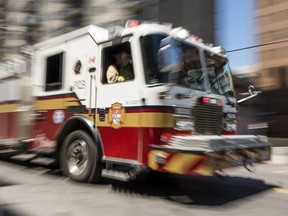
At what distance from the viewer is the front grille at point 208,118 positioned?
700 centimetres

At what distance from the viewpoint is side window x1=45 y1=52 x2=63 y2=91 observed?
8.54 meters

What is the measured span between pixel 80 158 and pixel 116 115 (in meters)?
1.26

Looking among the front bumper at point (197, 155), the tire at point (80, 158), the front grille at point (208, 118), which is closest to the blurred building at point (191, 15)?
the tire at point (80, 158)

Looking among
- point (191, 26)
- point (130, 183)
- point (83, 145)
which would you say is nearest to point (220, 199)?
point (130, 183)

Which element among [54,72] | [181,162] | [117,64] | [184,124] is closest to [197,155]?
[181,162]

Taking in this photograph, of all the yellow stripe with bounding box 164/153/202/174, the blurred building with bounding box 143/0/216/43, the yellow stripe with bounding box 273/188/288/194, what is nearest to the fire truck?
the yellow stripe with bounding box 164/153/202/174

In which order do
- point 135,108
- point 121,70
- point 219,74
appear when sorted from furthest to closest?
point 219,74
point 121,70
point 135,108

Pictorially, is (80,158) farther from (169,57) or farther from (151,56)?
(169,57)

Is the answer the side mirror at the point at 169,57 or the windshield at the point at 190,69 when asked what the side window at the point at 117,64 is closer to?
the windshield at the point at 190,69

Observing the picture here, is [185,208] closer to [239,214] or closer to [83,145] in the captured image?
[239,214]

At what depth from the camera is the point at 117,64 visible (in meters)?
7.31

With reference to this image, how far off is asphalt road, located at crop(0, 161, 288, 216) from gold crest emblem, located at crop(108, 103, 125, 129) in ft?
3.81

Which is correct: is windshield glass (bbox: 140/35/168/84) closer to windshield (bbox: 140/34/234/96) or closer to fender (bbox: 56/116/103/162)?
windshield (bbox: 140/34/234/96)

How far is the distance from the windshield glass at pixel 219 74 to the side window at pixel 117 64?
1489mm
